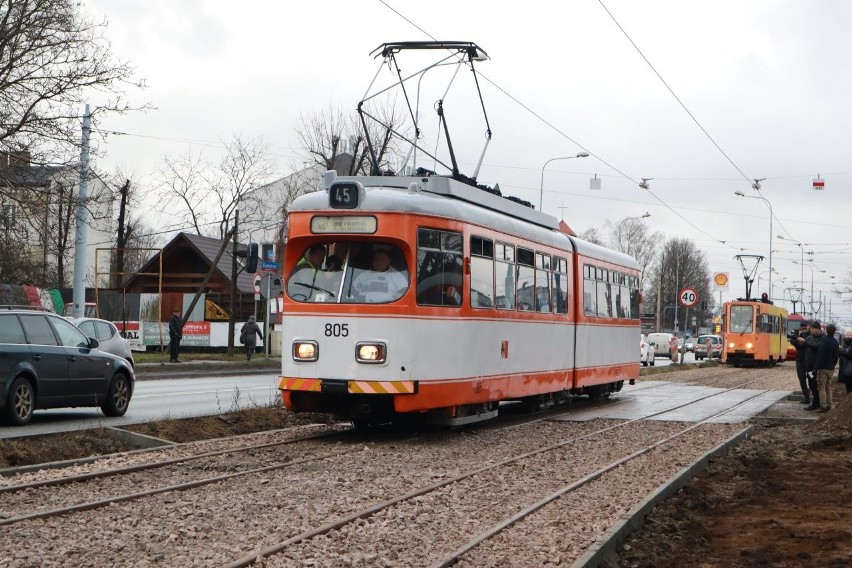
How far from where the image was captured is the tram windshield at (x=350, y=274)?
567 inches

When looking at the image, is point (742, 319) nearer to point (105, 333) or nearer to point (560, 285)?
point (560, 285)

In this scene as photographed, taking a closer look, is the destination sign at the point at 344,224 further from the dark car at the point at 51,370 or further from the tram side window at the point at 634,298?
the tram side window at the point at 634,298

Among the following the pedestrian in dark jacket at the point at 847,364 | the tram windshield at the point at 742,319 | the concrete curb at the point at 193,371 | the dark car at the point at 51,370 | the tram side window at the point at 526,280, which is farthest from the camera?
the tram windshield at the point at 742,319

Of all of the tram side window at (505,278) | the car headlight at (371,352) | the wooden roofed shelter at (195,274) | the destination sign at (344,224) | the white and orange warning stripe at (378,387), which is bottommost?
the white and orange warning stripe at (378,387)

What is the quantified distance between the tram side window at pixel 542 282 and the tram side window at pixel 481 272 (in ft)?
7.50

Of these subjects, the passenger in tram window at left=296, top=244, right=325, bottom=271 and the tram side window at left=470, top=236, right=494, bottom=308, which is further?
the tram side window at left=470, top=236, right=494, bottom=308

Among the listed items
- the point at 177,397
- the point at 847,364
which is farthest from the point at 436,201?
the point at 177,397

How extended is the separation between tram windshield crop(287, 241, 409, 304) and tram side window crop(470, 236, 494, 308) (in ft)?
4.54

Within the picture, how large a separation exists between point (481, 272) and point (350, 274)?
82.8 inches

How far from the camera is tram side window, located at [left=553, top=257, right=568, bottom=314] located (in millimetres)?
19484

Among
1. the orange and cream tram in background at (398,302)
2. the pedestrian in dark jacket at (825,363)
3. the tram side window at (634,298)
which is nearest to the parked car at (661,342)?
the tram side window at (634,298)

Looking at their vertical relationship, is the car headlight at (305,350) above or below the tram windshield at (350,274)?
below

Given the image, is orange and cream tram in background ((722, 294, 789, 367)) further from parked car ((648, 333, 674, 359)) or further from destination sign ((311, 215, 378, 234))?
destination sign ((311, 215, 378, 234))

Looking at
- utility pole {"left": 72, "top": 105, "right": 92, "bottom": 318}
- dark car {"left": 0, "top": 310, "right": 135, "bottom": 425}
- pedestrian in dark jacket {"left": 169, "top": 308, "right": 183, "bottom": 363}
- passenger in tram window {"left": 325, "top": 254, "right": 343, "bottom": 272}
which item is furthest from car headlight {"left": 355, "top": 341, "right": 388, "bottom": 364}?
pedestrian in dark jacket {"left": 169, "top": 308, "right": 183, "bottom": 363}
